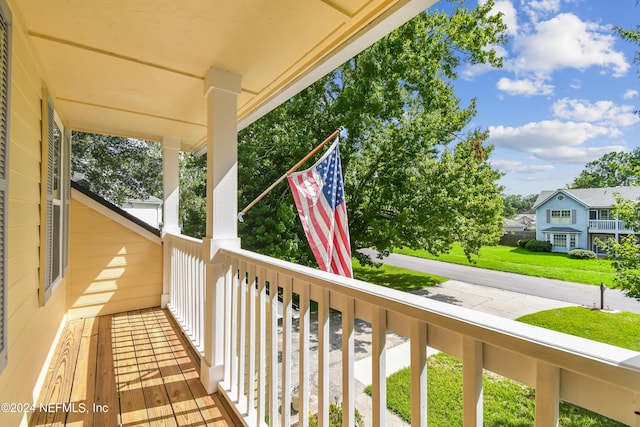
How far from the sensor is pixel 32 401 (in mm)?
1988

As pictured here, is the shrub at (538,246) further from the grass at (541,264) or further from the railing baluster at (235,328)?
the railing baluster at (235,328)

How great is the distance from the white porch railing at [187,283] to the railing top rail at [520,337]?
2184 mm

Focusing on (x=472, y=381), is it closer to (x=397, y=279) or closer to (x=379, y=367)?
(x=379, y=367)

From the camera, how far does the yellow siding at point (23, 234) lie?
→ 1585mm

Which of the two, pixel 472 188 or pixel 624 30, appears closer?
pixel 624 30

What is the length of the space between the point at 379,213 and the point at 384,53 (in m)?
3.77

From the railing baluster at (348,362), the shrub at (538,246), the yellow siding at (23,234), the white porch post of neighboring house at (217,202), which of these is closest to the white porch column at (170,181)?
the yellow siding at (23,234)

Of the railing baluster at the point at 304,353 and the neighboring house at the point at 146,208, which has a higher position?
the neighboring house at the point at 146,208

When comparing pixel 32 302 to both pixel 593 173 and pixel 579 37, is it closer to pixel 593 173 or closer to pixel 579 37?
pixel 579 37

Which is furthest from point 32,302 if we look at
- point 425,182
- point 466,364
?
point 425,182

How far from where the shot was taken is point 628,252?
480cm

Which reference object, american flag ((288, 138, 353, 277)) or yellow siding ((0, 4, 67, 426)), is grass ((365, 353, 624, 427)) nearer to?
american flag ((288, 138, 353, 277))

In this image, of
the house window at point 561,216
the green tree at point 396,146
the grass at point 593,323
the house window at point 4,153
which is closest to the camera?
the house window at point 4,153

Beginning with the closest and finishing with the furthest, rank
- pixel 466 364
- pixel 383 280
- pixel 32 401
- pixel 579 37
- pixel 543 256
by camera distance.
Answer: pixel 466 364 → pixel 32 401 → pixel 579 37 → pixel 383 280 → pixel 543 256
